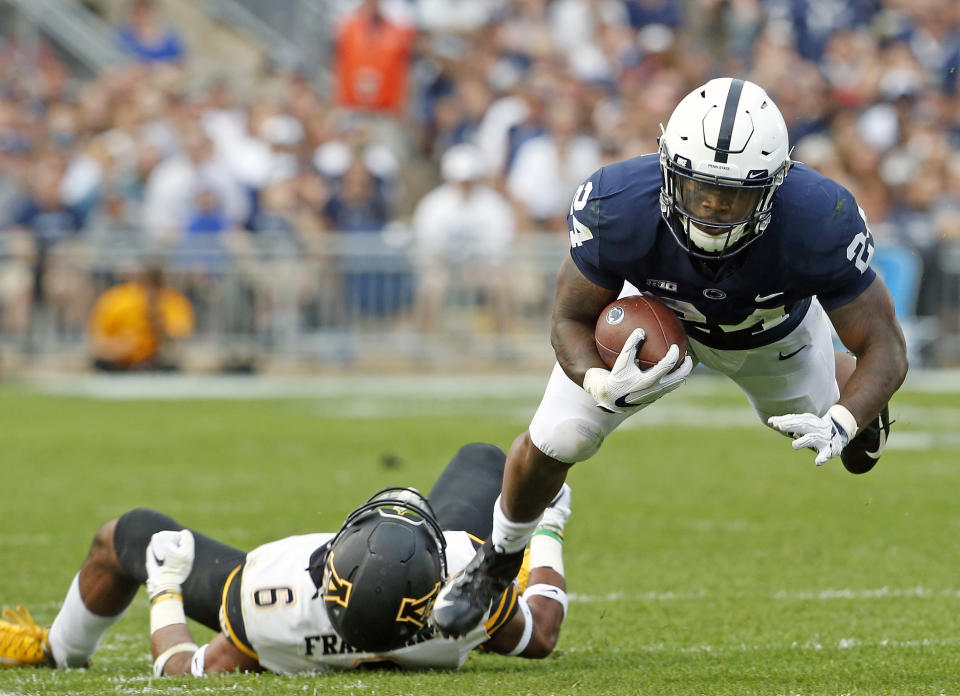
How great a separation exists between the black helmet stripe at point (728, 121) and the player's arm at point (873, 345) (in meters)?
0.59

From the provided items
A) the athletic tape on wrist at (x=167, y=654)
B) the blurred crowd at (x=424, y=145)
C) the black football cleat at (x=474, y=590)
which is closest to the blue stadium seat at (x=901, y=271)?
the blurred crowd at (x=424, y=145)

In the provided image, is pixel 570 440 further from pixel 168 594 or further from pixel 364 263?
pixel 364 263

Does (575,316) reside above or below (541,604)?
above

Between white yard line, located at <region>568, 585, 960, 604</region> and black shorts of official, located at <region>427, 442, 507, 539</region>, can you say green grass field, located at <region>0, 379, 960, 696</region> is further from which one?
black shorts of official, located at <region>427, 442, 507, 539</region>

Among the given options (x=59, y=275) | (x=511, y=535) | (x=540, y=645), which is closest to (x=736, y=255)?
(x=511, y=535)

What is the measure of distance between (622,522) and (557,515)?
86.5 inches

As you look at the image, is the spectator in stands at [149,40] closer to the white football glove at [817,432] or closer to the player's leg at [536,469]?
the player's leg at [536,469]

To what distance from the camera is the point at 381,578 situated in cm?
402

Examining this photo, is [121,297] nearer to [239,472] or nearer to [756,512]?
[239,472]

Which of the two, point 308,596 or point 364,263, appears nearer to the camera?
point 308,596

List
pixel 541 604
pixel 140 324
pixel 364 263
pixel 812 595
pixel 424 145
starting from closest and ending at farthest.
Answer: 1. pixel 541 604
2. pixel 812 595
3. pixel 140 324
4. pixel 364 263
5. pixel 424 145

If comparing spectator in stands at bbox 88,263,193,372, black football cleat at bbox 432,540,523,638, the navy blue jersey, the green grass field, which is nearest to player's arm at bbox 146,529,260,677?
the green grass field

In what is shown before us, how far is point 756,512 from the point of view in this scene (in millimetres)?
7375

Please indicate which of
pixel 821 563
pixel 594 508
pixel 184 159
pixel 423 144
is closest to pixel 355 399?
pixel 184 159
